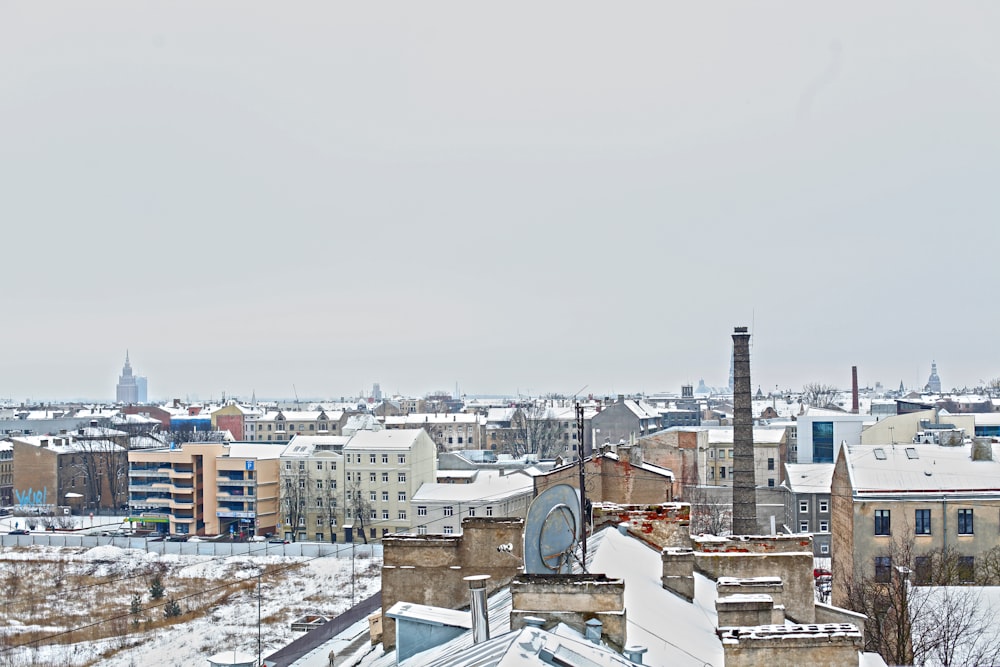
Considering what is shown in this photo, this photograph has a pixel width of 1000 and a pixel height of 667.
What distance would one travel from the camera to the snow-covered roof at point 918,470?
130ft

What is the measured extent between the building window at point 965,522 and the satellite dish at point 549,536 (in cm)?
3225

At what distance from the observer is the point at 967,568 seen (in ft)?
125

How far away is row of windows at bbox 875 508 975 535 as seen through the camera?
3909cm

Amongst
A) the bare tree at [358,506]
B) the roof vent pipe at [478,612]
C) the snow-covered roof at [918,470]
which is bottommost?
the bare tree at [358,506]

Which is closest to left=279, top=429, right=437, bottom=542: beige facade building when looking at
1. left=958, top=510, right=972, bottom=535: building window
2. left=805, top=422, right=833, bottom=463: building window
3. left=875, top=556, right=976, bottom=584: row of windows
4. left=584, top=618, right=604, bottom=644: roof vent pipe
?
left=805, top=422, right=833, bottom=463: building window

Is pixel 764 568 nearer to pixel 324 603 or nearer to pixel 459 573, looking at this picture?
pixel 459 573

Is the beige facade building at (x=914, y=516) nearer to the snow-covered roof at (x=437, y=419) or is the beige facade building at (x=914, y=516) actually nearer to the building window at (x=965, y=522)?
the building window at (x=965, y=522)

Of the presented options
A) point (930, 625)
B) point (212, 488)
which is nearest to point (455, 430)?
point (212, 488)

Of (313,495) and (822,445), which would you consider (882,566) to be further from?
(313,495)

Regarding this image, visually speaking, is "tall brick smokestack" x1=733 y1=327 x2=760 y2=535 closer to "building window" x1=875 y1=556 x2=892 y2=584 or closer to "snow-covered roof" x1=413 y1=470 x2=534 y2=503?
"building window" x1=875 y1=556 x2=892 y2=584

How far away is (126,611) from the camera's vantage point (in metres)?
53.7

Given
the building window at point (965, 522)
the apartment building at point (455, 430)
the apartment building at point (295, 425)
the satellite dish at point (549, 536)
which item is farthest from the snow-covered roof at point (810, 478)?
the apartment building at point (295, 425)

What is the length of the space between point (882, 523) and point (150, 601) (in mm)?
40816

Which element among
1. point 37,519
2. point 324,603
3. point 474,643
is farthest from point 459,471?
point 474,643
